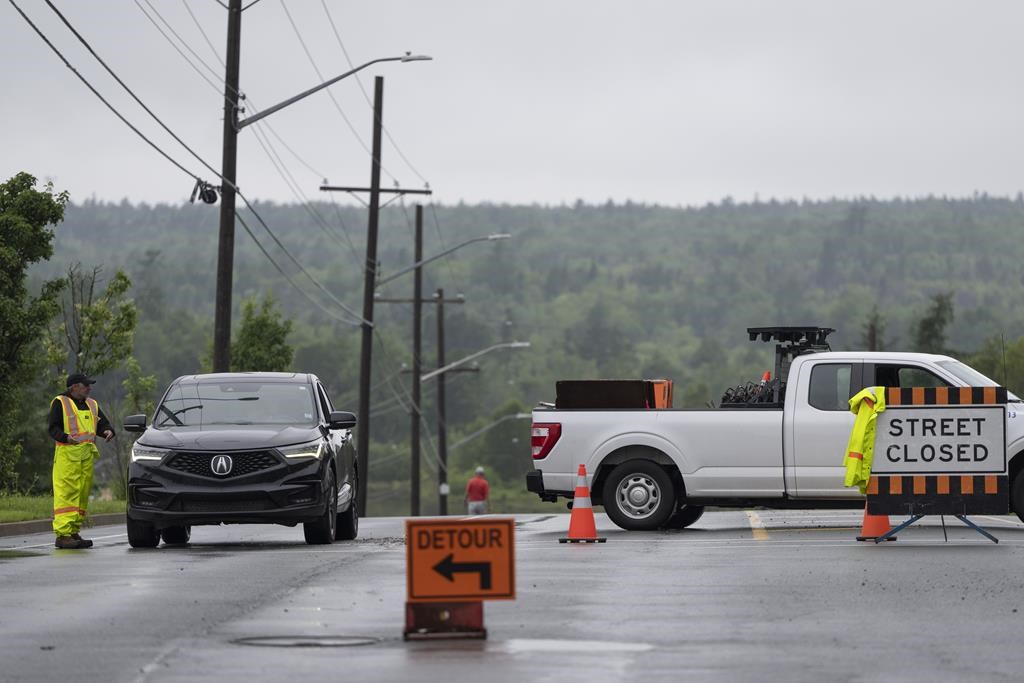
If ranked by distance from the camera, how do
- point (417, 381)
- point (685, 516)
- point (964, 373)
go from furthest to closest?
point (417, 381), point (685, 516), point (964, 373)

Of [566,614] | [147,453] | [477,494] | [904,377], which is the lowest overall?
[477,494]

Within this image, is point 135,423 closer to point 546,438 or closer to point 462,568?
point 546,438

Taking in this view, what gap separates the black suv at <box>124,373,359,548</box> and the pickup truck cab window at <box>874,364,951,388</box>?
5.64 m

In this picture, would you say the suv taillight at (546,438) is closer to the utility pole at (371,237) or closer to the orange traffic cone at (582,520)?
the orange traffic cone at (582,520)

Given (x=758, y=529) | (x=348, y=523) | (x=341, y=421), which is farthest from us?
(x=758, y=529)

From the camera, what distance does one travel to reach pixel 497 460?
17138cm

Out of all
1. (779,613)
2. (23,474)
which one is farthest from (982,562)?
(23,474)

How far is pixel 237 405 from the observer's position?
20.8 m

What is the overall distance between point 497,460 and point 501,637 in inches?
6294

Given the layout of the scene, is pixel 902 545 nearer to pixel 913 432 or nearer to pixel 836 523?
pixel 913 432

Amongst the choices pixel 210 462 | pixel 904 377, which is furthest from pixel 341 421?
pixel 904 377

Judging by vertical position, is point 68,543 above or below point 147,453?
below

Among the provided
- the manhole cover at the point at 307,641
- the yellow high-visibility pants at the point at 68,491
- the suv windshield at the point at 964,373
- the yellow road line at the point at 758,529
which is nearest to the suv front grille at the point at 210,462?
the yellow high-visibility pants at the point at 68,491

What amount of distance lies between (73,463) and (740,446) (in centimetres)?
682
